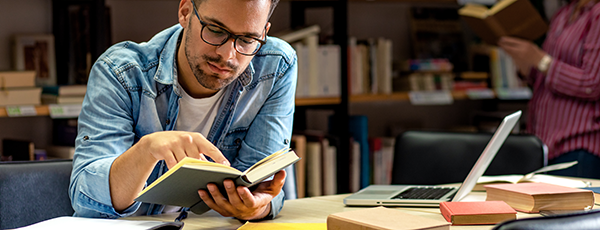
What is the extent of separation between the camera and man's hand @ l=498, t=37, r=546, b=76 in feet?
7.89

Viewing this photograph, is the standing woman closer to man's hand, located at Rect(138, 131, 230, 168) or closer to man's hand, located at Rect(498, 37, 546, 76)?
man's hand, located at Rect(498, 37, 546, 76)

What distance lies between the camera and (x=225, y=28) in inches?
45.6

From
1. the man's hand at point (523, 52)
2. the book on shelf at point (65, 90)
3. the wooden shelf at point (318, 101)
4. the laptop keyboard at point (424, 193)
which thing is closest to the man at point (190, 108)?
the laptop keyboard at point (424, 193)

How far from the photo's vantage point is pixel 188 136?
990 millimetres

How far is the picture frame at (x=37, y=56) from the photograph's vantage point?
213 cm

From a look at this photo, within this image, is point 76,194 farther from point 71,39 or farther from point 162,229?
point 71,39

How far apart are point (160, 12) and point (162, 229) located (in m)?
1.75

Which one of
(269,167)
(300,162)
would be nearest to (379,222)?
(269,167)

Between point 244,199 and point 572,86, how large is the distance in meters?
1.68

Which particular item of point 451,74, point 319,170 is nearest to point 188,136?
point 319,170

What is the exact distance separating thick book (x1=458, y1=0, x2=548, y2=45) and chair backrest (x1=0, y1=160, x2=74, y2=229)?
183cm

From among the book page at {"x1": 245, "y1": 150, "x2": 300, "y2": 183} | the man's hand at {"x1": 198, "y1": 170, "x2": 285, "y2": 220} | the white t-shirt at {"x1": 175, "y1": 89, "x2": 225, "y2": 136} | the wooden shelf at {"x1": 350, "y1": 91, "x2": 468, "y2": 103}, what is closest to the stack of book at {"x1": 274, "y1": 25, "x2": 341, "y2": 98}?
the wooden shelf at {"x1": 350, "y1": 91, "x2": 468, "y2": 103}

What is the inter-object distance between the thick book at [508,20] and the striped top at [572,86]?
0.09 metres

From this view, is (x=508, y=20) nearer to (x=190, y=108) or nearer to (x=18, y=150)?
(x=190, y=108)
